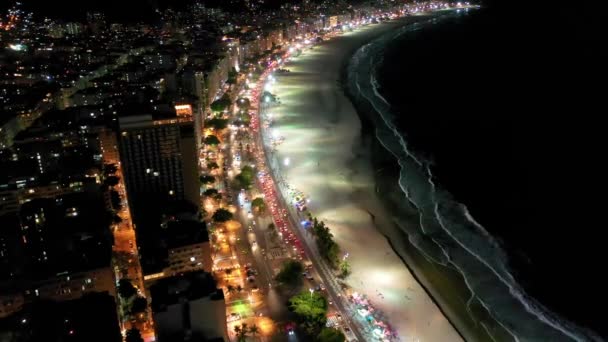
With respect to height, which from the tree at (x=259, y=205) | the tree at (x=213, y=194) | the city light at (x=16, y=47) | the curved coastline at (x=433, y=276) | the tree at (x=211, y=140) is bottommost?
the curved coastline at (x=433, y=276)

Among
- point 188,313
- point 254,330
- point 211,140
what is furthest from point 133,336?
point 211,140

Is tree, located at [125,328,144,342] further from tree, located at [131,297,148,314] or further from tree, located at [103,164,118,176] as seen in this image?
tree, located at [103,164,118,176]

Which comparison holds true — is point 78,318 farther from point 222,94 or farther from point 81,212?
point 222,94

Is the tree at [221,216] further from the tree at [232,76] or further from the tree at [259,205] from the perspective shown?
the tree at [232,76]

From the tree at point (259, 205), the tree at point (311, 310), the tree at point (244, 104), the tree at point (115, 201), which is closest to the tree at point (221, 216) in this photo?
the tree at point (259, 205)

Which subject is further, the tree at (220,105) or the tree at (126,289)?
the tree at (220,105)

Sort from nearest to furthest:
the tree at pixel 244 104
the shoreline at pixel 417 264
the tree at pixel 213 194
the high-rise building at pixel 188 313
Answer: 1. the high-rise building at pixel 188 313
2. the shoreline at pixel 417 264
3. the tree at pixel 213 194
4. the tree at pixel 244 104
